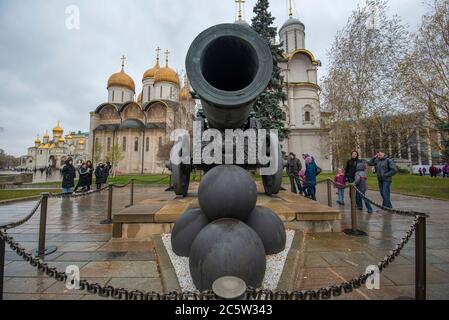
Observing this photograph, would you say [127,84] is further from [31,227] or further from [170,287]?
[170,287]

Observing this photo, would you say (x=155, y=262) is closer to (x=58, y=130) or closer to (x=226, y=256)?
(x=226, y=256)

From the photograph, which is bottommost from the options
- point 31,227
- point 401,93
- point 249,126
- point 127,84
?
point 31,227

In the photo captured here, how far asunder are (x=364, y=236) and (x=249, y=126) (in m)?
2.67

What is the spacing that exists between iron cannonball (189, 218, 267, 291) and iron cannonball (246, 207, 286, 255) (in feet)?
1.59

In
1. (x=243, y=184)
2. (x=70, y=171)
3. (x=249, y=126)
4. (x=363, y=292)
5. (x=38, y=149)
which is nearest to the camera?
(x=363, y=292)

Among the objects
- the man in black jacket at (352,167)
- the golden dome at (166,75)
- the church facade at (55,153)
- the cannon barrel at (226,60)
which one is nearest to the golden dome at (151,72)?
the golden dome at (166,75)

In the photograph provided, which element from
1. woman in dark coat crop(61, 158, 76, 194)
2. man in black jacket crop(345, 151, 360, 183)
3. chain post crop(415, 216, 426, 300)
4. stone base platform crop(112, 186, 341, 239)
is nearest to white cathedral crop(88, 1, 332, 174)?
woman in dark coat crop(61, 158, 76, 194)

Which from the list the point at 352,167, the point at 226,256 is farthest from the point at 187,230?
the point at 352,167

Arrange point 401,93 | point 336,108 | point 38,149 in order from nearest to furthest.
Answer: point 401,93 < point 336,108 < point 38,149

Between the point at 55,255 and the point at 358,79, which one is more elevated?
the point at 358,79

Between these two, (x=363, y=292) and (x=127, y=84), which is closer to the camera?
(x=363, y=292)

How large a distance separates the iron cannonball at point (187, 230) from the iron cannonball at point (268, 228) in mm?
512

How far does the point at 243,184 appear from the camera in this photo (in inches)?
99.7

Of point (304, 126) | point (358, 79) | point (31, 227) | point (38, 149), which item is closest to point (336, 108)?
point (358, 79)
